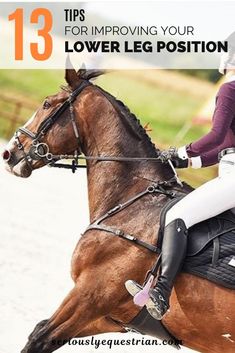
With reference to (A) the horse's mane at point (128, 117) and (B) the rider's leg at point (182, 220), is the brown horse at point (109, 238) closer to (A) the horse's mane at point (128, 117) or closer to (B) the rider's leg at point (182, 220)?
(A) the horse's mane at point (128, 117)

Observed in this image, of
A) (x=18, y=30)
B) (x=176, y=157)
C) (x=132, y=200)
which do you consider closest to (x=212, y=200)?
(x=176, y=157)

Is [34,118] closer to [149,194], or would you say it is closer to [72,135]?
[72,135]

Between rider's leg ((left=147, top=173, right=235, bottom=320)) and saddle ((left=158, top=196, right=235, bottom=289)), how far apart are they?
0.08 meters

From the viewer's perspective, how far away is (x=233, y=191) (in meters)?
4.95

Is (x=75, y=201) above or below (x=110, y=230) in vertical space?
below

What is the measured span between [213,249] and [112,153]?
3.68 feet

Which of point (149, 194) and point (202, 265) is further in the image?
point (149, 194)

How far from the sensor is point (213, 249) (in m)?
4.98

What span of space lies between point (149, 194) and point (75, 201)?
9.10 meters

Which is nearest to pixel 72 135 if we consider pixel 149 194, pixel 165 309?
pixel 149 194

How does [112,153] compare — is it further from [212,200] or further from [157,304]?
[157,304]

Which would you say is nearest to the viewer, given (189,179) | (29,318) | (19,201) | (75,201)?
(29,318)

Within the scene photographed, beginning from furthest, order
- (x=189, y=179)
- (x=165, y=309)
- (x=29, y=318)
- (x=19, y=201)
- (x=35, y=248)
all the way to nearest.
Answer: (x=189, y=179)
(x=19, y=201)
(x=35, y=248)
(x=29, y=318)
(x=165, y=309)

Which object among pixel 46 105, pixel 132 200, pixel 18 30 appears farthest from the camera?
pixel 18 30
